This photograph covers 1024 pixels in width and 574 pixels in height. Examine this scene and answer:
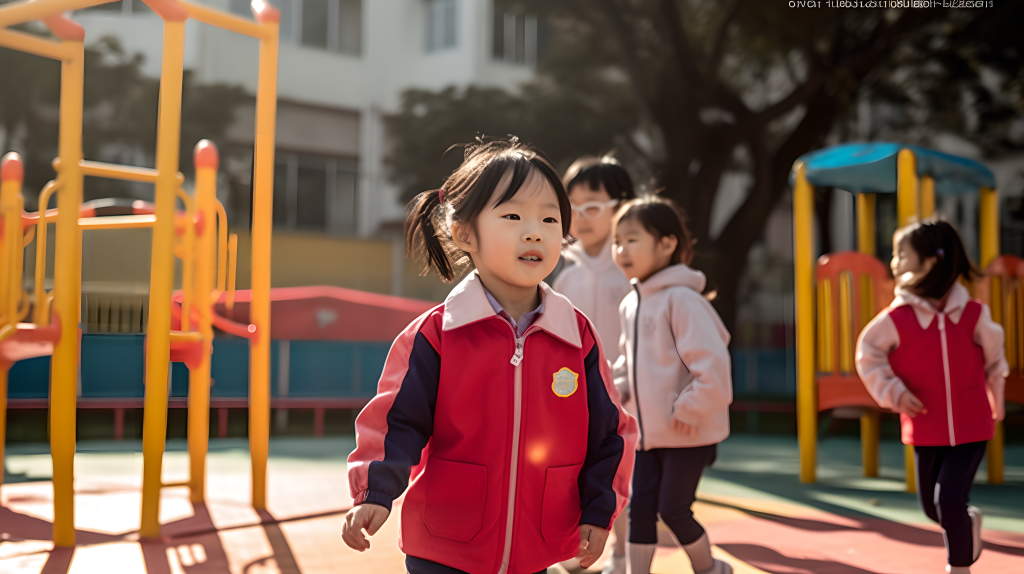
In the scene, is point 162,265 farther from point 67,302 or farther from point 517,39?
point 517,39

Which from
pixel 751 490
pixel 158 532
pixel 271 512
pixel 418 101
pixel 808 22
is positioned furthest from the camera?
pixel 418 101

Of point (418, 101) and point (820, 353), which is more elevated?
point (418, 101)

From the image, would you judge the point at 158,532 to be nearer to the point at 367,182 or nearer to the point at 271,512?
the point at 271,512

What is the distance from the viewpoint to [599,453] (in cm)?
197

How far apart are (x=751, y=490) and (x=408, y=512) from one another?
4296mm

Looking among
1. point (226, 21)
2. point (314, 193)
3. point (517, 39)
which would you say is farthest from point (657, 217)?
point (517, 39)

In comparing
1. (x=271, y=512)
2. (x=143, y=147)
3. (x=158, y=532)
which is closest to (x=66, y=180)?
(x=158, y=532)

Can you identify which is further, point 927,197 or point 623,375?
point 927,197

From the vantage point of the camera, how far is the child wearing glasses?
12.5 ft

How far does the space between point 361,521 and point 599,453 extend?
0.57m

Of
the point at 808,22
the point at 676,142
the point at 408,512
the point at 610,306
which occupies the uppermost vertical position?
the point at 808,22

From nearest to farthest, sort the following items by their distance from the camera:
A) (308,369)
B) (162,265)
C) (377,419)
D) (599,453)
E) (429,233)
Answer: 1. (377,419)
2. (599,453)
3. (429,233)
4. (162,265)
5. (308,369)

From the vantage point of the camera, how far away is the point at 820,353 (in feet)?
19.5

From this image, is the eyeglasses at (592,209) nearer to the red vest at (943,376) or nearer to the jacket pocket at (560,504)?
the red vest at (943,376)
